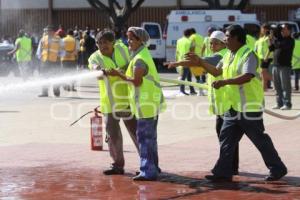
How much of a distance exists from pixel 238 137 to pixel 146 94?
44.6 inches

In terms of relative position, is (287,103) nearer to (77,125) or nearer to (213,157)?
(77,125)

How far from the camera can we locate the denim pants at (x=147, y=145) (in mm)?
9672

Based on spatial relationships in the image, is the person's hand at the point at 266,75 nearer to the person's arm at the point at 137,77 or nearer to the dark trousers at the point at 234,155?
the dark trousers at the point at 234,155

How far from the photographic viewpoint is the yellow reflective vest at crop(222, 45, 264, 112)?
30.7ft

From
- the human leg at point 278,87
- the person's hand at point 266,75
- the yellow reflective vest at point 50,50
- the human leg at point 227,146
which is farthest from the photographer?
the yellow reflective vest at point 50,50

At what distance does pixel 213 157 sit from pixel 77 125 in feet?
14.7

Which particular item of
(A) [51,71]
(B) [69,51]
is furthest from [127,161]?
(B) [69,51]

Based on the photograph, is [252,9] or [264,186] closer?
[264,186]

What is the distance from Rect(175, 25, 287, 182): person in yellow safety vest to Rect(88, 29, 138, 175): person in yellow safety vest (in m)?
1.08

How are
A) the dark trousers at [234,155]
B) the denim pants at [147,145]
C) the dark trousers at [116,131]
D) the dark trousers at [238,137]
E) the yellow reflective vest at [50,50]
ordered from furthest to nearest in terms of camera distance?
the yellow reflective vest at [50,50], the dark trousers at [116,131], the dark trousers at [234,155], the denim pants at [147,145], the dark trousers at [238,137]

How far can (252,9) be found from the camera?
48500mm

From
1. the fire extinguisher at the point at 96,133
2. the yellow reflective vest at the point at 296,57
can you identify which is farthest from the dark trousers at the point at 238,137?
the yellow reflective vest at the point at 296,57

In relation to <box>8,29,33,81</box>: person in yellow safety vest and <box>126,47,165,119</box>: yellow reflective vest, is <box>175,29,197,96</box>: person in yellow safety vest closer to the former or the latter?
<box>8,29,33,81</box>: person in yellow safety vest

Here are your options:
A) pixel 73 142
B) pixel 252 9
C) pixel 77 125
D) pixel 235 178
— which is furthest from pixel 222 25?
pixel 235 178
